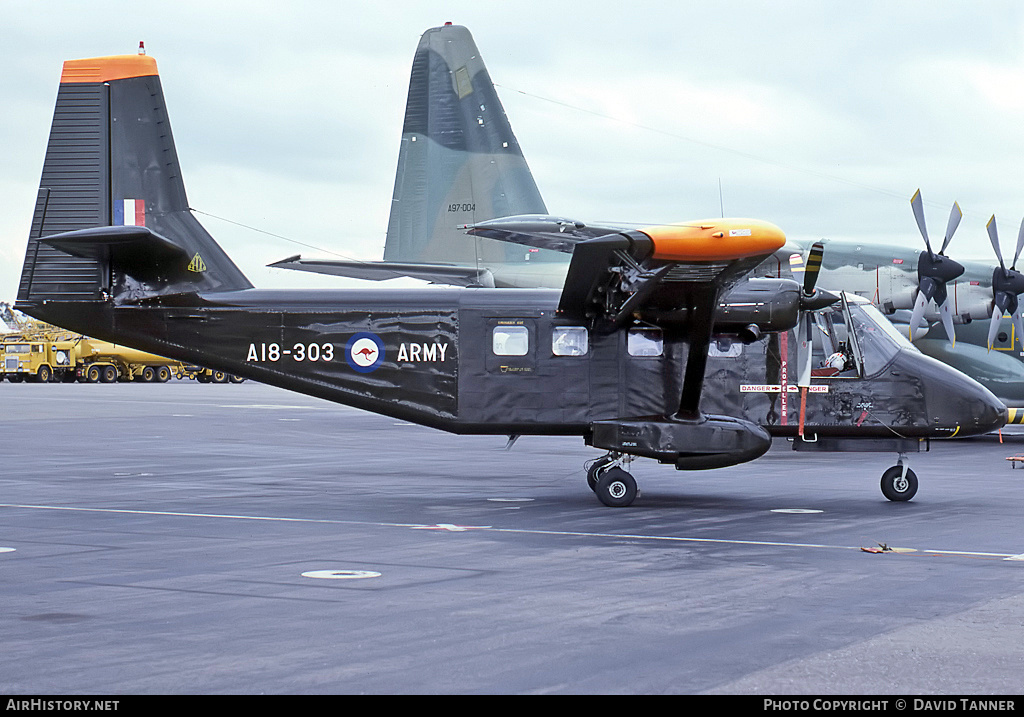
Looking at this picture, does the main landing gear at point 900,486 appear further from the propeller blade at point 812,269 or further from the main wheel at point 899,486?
the propeller blade at point 812,269

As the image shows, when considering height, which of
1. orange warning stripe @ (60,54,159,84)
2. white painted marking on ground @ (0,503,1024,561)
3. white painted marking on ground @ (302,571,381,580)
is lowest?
white painted marking on ground @ (0,503,1024,561)

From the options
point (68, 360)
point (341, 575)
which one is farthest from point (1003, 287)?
point (68, 360)

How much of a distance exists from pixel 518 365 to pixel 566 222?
2331 millimetres

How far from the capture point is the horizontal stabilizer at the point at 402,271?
2920cm

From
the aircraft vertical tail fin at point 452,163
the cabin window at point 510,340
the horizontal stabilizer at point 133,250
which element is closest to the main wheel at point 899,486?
the cabin window at point 510,340

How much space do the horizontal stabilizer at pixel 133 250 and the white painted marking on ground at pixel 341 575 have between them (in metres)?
7.58

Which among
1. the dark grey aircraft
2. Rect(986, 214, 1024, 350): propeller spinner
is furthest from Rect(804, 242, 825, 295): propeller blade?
Rect(986, 214, 1024, 350): propeller spinner

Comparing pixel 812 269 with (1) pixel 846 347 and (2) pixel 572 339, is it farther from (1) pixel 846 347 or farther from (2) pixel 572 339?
(2) pixel 572 339

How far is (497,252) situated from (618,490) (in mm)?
17833

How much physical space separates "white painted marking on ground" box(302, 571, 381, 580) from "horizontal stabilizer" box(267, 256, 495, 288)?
60.0ft

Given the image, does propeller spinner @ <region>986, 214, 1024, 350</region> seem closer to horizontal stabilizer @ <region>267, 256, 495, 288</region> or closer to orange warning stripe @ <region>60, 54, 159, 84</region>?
horizontal stabilizer @ <region>267, 256, 495, 288</region>

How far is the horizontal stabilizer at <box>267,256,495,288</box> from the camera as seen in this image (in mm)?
29203

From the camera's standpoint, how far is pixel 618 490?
52.8ft
